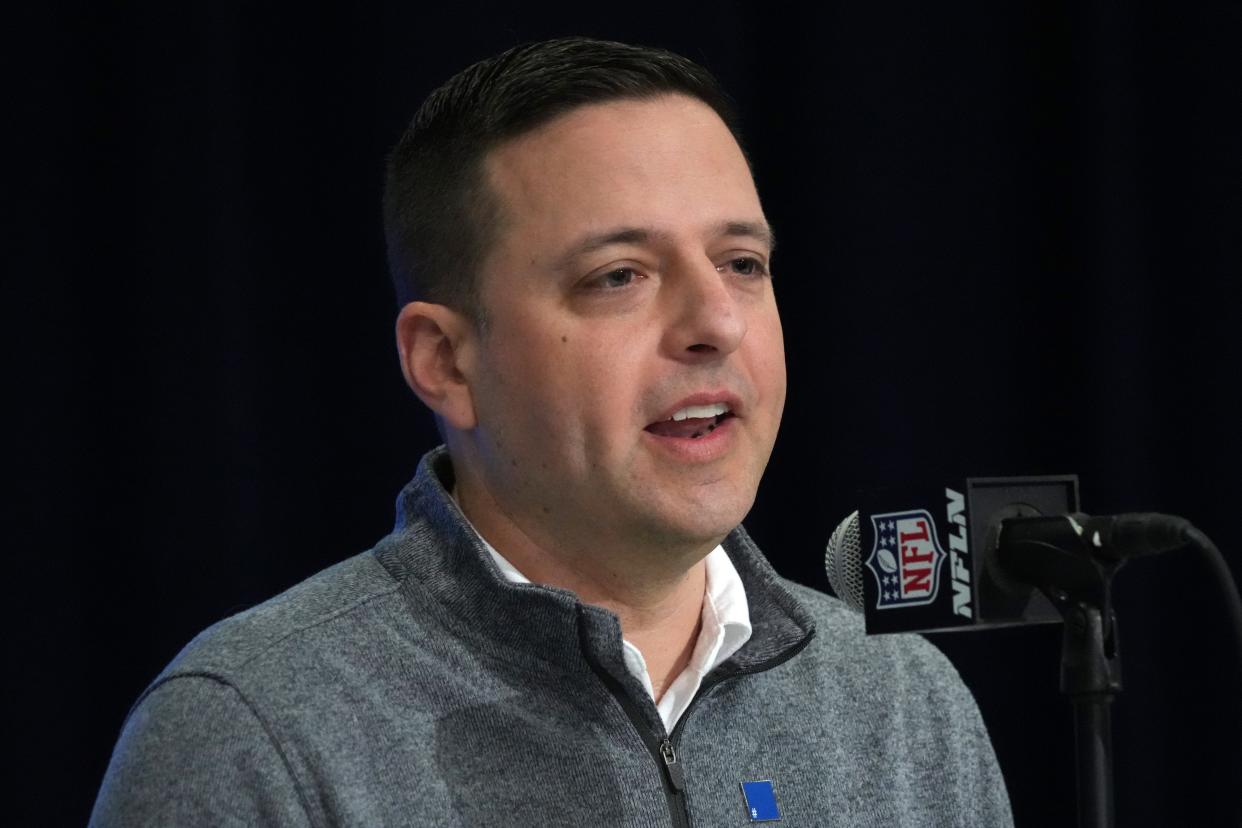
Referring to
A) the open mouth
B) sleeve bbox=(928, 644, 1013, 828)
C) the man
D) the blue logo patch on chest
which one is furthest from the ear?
sleeve bbox=(928, 644, 1013, 828)

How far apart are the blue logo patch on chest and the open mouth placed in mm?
396

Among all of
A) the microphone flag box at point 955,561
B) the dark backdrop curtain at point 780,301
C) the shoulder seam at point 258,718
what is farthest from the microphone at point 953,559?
the dark backdrop curtain at point 780,301

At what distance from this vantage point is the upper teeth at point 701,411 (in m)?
1.72

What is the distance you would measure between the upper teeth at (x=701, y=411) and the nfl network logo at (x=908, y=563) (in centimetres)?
36

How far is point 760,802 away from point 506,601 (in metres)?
0.36

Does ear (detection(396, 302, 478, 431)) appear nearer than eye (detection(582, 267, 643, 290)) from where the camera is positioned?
No

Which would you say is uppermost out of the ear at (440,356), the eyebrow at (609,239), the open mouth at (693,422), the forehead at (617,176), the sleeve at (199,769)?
the forehead at (617,176)

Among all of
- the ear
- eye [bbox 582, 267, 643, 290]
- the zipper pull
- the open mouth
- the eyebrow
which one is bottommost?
the zipper pull

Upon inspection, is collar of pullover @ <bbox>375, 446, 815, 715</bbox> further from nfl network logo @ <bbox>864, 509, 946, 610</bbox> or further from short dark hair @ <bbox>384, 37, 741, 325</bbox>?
nfl network logo @ <bbox>864, 509, 946, 610</bbox>

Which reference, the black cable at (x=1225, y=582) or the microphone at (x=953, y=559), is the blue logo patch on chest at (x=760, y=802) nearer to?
the microphone at (x=953, y=559)

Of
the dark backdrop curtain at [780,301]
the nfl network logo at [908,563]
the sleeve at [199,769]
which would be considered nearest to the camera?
the nfl network logo at [908,563]

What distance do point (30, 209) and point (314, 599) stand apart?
1.17 metres

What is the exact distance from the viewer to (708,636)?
72.6 inches

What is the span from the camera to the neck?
1.79 metres
